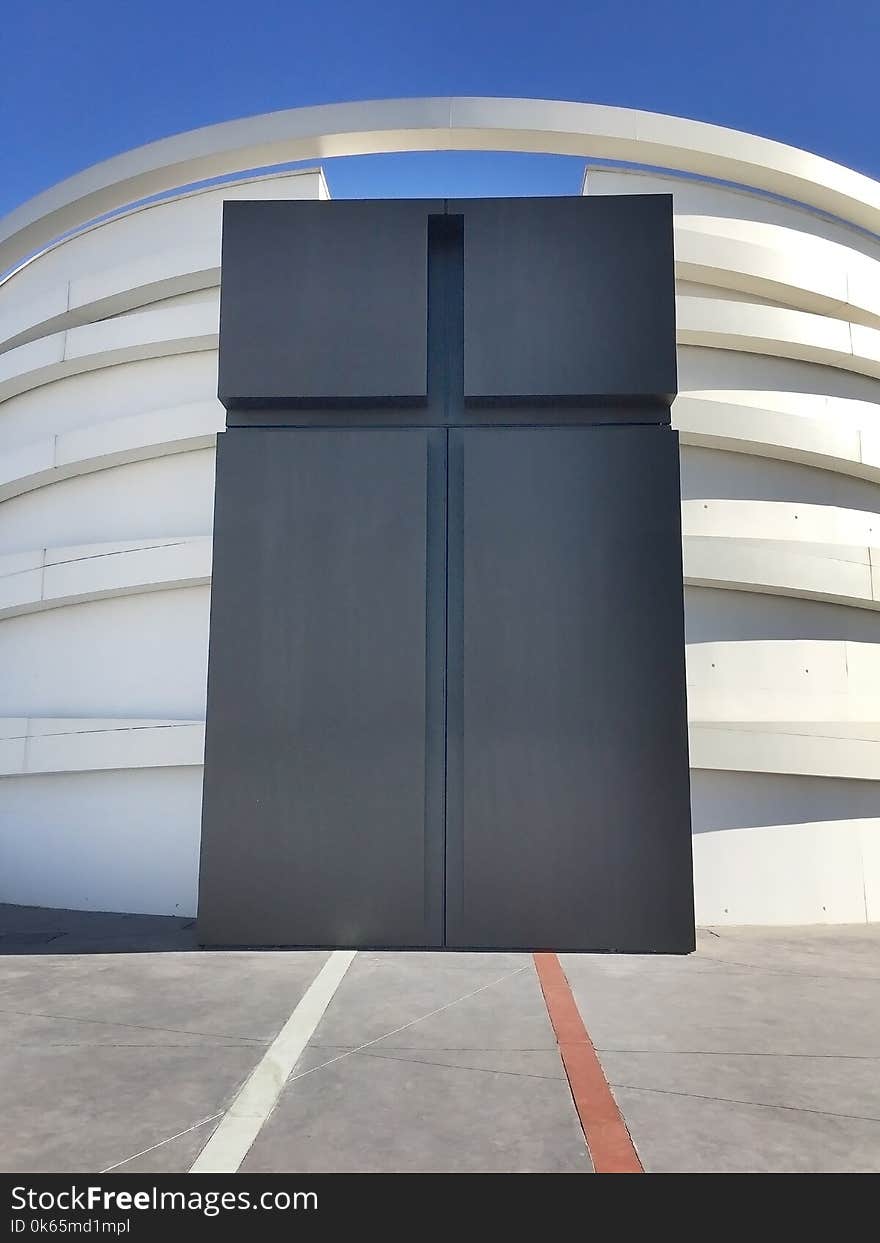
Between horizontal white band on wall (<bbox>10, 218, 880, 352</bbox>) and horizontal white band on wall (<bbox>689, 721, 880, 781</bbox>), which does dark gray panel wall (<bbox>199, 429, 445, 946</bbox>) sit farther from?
horizontal white band on wall (<bbox>10, 218, 880, 352</bbox>)

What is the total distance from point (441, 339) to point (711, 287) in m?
4.70

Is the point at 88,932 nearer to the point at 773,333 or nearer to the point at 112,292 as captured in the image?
the point at 112,292

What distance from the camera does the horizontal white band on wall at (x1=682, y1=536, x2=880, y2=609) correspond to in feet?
32.8

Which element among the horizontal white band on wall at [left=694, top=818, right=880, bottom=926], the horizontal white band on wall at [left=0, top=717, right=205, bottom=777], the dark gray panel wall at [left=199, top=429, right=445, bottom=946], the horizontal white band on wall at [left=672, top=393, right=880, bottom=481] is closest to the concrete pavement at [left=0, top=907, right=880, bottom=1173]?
the dark gray panel wall at [left=199, top=429, right=445, bottom=946]

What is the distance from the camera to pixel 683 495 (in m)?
10.4

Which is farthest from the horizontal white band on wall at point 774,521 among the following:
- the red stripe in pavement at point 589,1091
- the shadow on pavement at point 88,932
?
the shadow on pavement at point 88,932

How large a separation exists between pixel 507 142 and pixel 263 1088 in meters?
11.1

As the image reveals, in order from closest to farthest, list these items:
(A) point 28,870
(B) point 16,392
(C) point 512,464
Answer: (C) point 512,464 → (A) point 28,870 → (B) point 16,392

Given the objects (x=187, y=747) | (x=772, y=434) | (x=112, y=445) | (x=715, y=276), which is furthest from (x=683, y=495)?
(x=112, y=445)

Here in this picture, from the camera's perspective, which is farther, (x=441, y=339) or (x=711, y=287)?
(x=711, y=287)

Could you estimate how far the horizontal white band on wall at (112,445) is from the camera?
10.8 metres

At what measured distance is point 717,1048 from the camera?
4.87m
